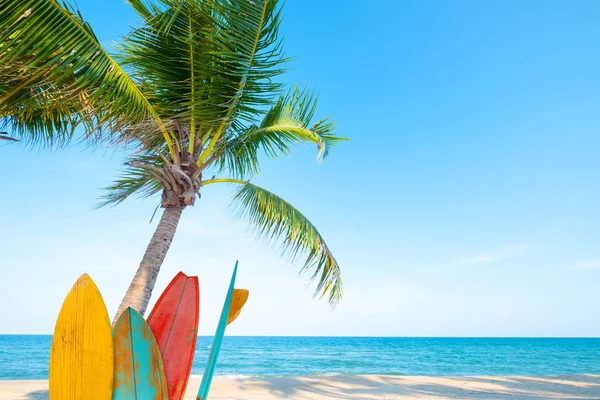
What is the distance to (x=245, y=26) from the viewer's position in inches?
153

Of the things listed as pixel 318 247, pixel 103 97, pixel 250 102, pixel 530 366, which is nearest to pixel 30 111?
pixel 103 97

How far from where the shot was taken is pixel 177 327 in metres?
1.50

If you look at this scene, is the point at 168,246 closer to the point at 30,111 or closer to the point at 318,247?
the point at 318,247

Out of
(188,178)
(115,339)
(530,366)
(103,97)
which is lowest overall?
(530,366)

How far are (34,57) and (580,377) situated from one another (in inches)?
637

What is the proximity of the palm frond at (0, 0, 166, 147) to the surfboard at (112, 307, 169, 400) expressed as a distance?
278cm

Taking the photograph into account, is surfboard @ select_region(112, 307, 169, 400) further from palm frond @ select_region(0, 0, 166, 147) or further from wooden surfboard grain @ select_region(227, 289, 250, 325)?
palm frond @ select_region(0, 0, 166, 147)

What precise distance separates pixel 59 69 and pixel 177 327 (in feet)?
9.43

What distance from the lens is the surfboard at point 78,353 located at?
1299 millimetres

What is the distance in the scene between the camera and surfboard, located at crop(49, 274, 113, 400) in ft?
4.26

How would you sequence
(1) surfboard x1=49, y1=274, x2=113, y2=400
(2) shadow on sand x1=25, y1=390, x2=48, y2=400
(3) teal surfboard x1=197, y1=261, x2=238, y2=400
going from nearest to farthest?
(1) surfboard x1=49, y1=274, x2=113, y2=400, (3) teal surfboard x1=197, y1=261, x2=238, y2=400, (2) shadow on sand x1=25, y1=390, x2=48, y2=400

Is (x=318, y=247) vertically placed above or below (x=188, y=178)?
below

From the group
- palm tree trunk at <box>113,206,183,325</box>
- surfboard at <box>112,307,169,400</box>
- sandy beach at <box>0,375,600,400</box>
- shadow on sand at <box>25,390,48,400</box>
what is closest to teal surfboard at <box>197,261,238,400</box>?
surfboard at <box>112,307,169,400</box>

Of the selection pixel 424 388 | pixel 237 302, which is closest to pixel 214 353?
pixel 237 302
